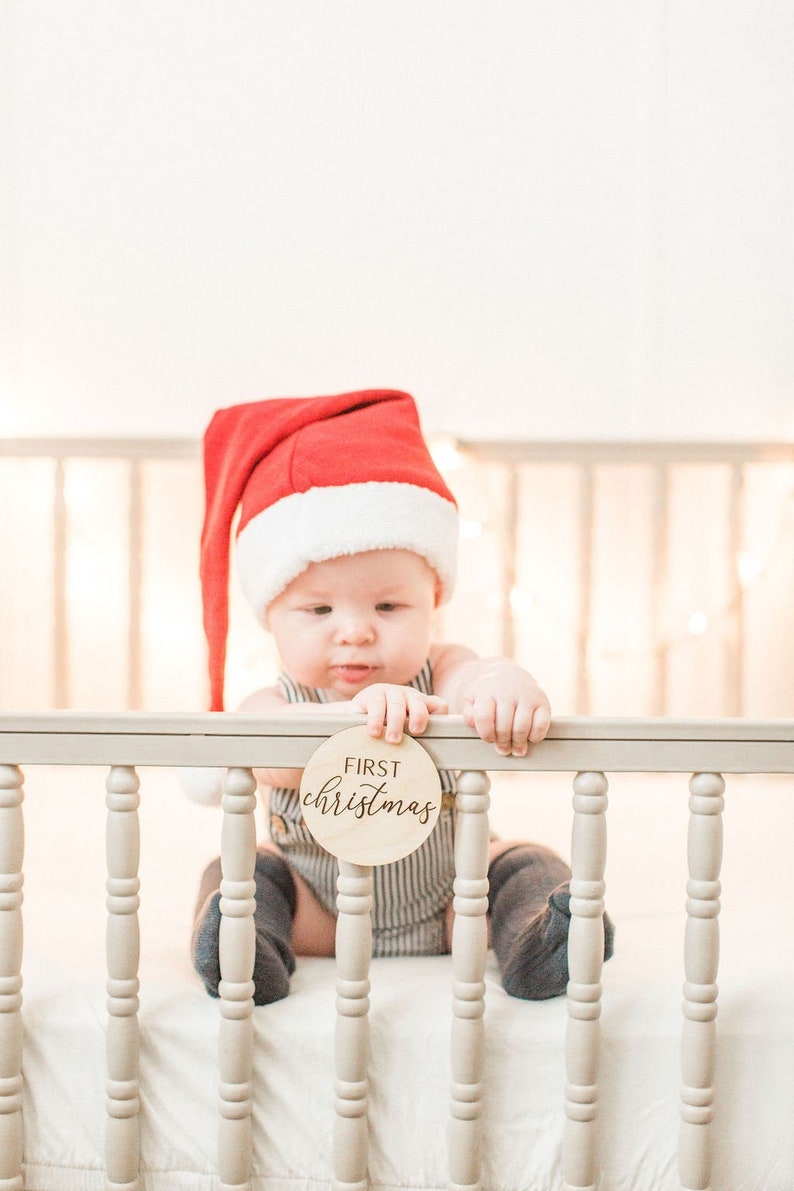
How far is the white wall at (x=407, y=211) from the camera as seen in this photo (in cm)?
174

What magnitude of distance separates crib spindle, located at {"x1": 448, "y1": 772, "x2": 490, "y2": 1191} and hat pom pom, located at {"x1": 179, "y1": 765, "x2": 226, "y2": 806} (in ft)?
0.99

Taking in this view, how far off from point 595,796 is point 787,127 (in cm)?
144

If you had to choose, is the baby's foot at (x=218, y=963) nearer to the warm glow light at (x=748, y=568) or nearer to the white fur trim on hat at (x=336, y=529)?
the white fur trim on hat at (x=336, y=529)

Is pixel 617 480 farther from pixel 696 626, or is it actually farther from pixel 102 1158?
pixel 102 1158

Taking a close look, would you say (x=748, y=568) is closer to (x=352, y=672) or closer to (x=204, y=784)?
(x=352, y=672)

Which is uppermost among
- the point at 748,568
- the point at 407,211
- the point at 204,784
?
the point at 407,211

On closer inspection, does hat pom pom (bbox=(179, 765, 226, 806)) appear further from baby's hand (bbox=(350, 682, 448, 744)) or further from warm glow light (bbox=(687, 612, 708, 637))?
warm glow light (bbox=(687, 612, 708, 637))

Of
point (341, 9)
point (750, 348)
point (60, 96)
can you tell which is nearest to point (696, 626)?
point (750, 348)

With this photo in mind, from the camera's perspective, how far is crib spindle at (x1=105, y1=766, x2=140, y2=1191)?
753 mm

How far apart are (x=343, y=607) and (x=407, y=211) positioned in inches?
38.8

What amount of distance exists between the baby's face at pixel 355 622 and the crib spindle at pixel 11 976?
33 cm

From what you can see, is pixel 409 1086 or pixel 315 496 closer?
pixel 409 1086

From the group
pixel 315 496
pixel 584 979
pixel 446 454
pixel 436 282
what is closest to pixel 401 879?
pixel 584 979

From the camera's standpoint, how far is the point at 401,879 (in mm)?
967
